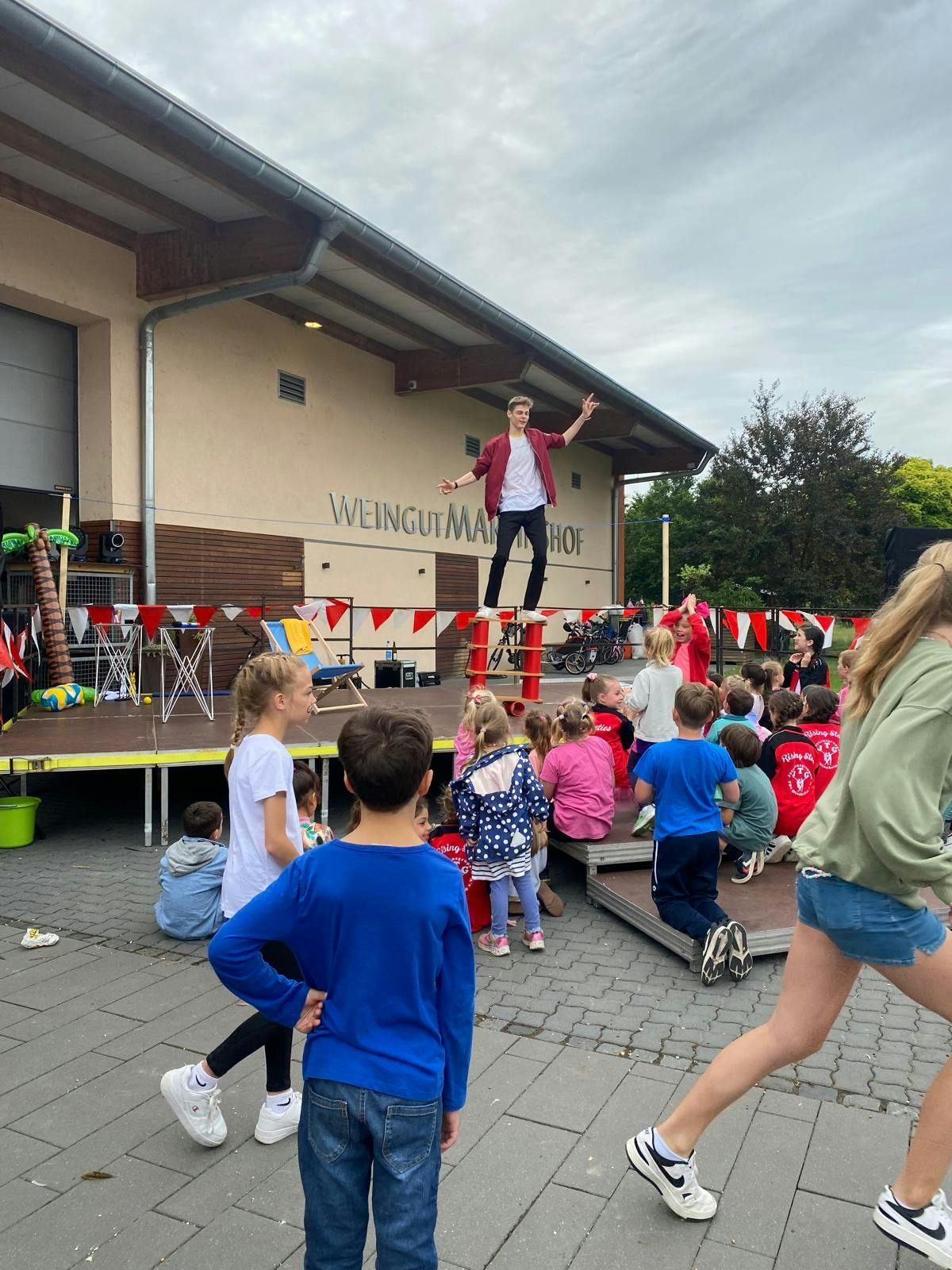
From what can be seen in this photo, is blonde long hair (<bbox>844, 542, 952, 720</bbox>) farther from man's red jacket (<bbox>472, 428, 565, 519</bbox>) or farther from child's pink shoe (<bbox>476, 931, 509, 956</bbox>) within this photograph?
man's red jacket (<bbox>472, 428, 565, 519</bbox>)

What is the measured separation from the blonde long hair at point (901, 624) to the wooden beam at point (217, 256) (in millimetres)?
9451

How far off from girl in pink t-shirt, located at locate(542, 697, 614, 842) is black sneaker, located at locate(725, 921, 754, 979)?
4.78 feet

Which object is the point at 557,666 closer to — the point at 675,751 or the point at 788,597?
the point at 788,597

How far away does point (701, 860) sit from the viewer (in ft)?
14.3

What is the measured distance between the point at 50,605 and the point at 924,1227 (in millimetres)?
9581

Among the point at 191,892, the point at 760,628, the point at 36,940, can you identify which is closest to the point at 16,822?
the point at 36,940

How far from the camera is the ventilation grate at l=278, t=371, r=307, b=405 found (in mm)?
13148

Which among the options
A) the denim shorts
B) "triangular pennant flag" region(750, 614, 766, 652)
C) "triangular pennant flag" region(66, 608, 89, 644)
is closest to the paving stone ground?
the denim shorts

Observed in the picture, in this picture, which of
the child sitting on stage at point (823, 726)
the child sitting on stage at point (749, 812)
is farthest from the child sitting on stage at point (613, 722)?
the child sitting on stage at point (749, 812)

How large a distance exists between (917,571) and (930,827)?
63cm

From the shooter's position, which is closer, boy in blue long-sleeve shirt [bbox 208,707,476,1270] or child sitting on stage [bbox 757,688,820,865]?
boy in blue long-sleeve shirt [bbox 208,707,476,1270]

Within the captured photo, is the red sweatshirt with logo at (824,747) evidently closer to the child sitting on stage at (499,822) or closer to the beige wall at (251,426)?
the child sitting on stage at (499,822)

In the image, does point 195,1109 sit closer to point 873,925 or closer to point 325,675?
point 873,925

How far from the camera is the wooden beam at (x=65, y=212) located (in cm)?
950
